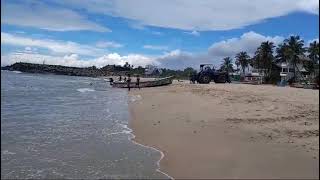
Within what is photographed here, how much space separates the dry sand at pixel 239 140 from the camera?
8219 mm

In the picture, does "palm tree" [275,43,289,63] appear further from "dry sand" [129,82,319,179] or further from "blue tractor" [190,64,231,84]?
"dry sand" [129,82,319,179]

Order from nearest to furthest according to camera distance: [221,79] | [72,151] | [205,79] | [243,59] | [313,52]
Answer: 1. [72,151]
2. [205,79]
3. [221,79]
4. [313,52]
5. [243,59]

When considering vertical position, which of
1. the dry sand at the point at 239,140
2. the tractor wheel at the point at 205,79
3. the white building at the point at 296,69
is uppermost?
the white building at the point at 296,69

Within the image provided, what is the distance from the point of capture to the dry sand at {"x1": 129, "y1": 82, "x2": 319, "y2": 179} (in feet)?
27.0

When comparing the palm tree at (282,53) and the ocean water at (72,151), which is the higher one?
the palm tree at (282,53)

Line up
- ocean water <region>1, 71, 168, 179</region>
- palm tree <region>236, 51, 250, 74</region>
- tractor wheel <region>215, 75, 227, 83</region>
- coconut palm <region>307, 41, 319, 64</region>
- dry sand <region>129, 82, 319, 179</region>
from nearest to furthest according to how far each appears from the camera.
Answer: dry sand <region>129, 82, 319, 179</region>, ocean water <region>1, 71, 168, 179</region>, tractor wheel <region>215, 75, 227, 83</region>, coconut palm <region>307, 41, 319, 64</region>, palm tree <region>236, 51, 250, 74</region>

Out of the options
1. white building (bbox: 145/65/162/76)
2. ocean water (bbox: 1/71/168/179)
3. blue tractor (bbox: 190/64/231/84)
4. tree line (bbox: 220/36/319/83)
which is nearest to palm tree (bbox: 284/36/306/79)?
tree line (bbox: 220/36/319/83)

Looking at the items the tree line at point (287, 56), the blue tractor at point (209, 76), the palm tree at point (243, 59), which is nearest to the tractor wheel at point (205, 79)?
the blue tractor at point (209, 76)

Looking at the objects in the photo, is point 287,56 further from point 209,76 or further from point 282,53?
point 209,76

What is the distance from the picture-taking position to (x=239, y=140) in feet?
35.8

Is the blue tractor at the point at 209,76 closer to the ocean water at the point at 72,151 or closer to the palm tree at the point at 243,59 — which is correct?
the ocean water at the point at 72,151

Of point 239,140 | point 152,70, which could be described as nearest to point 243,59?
point 152,70

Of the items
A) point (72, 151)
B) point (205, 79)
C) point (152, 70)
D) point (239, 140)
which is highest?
point (152, 70)

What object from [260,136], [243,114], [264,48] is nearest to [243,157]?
[260,136]
